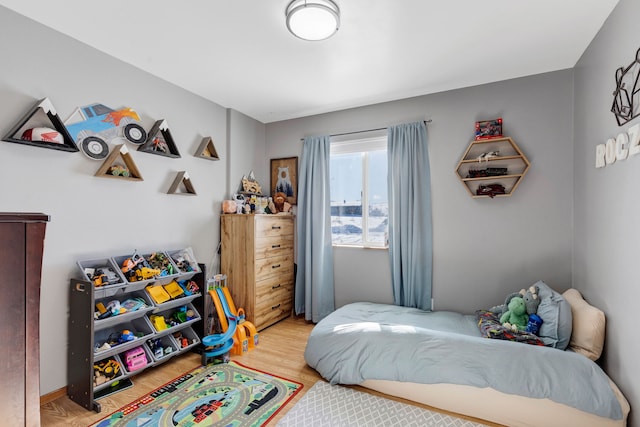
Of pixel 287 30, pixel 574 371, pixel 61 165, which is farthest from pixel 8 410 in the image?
pixel 574 371

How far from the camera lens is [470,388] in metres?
1.98

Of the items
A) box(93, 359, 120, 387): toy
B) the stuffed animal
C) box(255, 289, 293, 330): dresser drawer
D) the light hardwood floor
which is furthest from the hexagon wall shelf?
box(93, 359, 120, 387): toy

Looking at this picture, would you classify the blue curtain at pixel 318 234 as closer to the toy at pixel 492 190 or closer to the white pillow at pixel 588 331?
the toy at pixel 492 190

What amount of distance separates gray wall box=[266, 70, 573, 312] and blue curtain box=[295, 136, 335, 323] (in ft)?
1.83

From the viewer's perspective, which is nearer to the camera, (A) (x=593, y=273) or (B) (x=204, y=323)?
(A) (x=593, y=273)

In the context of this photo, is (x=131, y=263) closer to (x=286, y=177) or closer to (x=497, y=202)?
(x=286, y=177)

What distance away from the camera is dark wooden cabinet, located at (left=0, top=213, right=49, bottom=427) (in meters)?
0.82

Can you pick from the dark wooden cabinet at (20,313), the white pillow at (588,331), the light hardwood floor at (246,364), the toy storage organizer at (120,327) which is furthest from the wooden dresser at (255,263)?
the white pillow at (588,331)

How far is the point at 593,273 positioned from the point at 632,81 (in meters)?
1.31

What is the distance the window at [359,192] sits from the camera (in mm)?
3600

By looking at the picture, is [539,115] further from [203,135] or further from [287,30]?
[203,135]

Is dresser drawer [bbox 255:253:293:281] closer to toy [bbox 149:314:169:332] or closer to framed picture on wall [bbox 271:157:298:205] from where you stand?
framed picture on wall [bbox 271:157:298:205]

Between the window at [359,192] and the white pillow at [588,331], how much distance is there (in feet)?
5.92

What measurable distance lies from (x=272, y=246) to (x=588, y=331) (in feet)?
9.24
